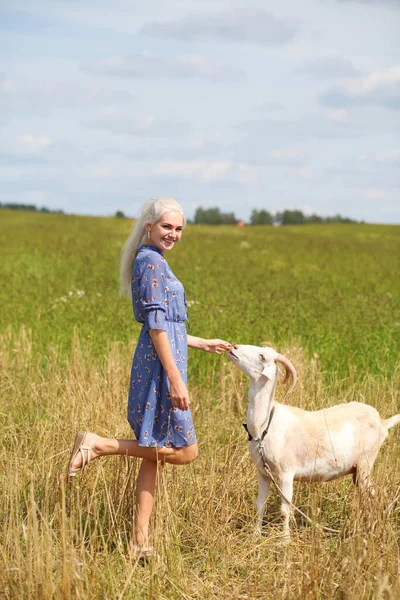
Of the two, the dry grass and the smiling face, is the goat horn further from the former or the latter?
the smiling face

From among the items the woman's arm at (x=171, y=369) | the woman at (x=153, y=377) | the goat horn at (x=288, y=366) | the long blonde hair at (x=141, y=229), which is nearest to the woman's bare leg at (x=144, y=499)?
the woman at (x=153, y=377)

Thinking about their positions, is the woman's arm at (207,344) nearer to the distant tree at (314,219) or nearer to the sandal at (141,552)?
the sandal at (141,552)

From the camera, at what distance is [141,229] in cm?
439

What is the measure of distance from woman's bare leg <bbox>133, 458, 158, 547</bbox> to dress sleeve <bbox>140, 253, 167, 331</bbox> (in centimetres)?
83

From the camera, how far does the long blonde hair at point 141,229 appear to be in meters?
4.29

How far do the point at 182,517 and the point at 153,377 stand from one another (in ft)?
3.14

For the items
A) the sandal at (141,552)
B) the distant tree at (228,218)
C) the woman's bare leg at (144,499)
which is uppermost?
the distant tree at (228,218)

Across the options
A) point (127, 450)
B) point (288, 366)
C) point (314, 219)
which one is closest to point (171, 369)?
point (127, 450)

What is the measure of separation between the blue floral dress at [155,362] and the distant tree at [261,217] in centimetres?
10215

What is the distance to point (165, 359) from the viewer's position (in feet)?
13.3

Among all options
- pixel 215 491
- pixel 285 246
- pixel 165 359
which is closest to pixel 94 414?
pixel 215 491

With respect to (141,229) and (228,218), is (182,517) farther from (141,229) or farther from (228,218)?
(228,218)

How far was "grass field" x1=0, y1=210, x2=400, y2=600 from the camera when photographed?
12.2 ft

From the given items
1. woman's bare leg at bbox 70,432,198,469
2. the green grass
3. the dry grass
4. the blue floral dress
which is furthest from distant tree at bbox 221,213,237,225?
woman's bare leg at bbox 70,432,198,469
